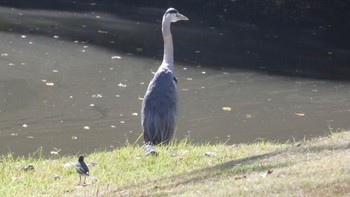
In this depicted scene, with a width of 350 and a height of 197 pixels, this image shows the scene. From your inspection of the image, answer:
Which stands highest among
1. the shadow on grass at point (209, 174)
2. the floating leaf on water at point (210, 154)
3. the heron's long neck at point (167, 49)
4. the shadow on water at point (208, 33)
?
the heron's long neck at point (167, 49)

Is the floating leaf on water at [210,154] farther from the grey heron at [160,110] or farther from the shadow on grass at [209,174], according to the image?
the grey heron at [160,110]

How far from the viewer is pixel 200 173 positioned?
20.7 feet

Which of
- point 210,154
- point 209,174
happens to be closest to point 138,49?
point 210,154

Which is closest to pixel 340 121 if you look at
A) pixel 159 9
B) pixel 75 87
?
pixel 75 87

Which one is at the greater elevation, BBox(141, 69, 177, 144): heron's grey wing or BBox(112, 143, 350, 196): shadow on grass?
BBox(112, 143, 350, 196): shadow on grass

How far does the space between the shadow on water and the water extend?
77 millimetres

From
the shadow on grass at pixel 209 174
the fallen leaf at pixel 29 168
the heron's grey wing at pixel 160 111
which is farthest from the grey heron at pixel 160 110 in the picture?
the shadow on grass at pixel 209 174

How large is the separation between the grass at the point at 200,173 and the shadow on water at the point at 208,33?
701 cm

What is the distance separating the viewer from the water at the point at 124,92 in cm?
1005

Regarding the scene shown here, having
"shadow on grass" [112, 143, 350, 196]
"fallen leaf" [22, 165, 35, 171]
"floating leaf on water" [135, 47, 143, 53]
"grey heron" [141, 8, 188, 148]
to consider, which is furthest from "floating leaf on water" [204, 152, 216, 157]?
"floating leaf on water" [135, 47, 143, 53]

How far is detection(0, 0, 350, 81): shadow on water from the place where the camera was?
15.2 m

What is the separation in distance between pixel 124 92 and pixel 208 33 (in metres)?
6.64

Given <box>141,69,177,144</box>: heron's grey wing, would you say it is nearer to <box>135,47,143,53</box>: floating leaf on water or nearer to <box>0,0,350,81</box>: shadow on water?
<box>0,0,350,81</box>: shadow on water

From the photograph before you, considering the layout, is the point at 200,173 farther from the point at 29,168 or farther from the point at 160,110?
the point at 160,110
